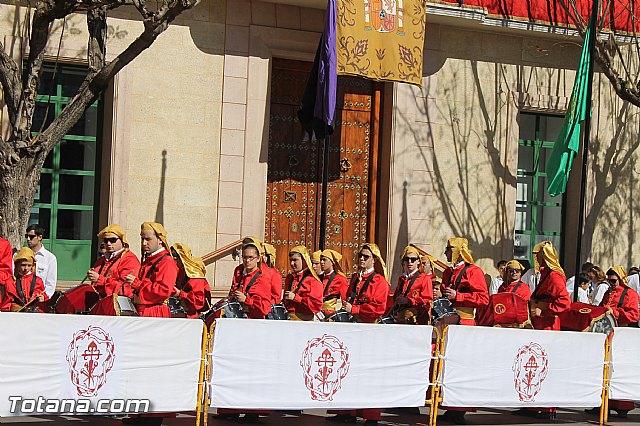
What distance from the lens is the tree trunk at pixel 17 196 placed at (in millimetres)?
13992

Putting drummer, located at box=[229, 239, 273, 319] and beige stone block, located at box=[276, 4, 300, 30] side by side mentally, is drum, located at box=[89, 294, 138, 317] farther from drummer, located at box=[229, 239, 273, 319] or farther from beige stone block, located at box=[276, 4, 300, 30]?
beige stone block, located at box=[276, 4, 300, 30]

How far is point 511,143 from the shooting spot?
856 inches

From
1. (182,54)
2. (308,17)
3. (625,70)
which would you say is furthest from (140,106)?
(625,70)

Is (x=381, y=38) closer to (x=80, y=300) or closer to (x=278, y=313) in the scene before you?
(x=278, y=313)

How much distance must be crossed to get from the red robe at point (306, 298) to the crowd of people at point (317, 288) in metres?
0.01

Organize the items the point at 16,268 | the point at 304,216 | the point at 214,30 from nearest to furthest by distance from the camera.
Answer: the point at 16,268, the point at 214,30, the point at 304,216

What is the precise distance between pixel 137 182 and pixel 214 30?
105 inches

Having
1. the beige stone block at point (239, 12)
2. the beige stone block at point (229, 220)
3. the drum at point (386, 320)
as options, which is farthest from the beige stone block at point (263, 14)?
the drum at point (386, 320)

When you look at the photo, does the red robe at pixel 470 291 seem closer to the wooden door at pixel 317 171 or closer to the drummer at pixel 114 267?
the drummer at pixel 114 267

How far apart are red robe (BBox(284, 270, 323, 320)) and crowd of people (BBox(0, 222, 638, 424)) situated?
0.5 inches

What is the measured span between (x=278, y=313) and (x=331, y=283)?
1.47 m

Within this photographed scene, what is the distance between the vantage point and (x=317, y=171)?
2027cm

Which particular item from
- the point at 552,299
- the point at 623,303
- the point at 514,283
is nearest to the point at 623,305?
the point at 623,303

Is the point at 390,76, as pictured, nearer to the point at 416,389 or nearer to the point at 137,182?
the point at 137,182
